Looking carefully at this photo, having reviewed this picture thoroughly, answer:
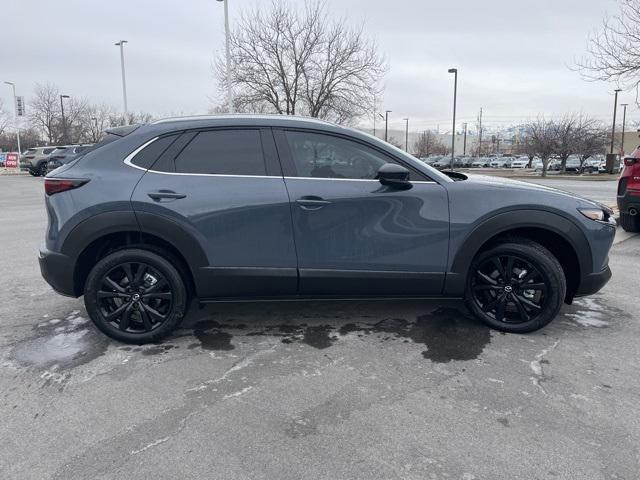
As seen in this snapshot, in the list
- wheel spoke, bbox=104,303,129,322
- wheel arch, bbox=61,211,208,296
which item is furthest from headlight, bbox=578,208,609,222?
wheel spoke, bbox=104,303,129,322

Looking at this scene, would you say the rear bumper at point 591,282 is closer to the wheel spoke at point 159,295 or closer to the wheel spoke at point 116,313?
the wheel spoke at point 159,295

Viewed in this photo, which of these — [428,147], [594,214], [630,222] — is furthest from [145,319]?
[428,147]

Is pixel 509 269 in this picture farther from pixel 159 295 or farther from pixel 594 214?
pixel 159 295

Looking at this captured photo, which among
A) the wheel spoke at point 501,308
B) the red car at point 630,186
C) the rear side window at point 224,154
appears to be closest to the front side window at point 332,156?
the rear side window at point 224,154

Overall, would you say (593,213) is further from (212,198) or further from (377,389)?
(212,198)

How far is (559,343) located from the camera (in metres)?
3.81

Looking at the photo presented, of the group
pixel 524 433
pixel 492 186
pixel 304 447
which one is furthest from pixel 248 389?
pixel 492 186

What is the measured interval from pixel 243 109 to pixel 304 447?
69.1ft

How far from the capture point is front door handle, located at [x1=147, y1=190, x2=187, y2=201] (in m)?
3.56

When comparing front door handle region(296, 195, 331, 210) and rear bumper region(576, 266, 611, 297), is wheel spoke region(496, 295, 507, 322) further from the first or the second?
front door handle region(296, 195, 331, 210)

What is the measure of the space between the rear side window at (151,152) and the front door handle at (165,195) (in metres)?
0.23

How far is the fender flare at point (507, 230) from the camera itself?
3.72 metres

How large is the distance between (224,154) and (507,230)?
7.32ft

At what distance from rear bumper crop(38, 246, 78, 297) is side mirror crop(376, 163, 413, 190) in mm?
2391
